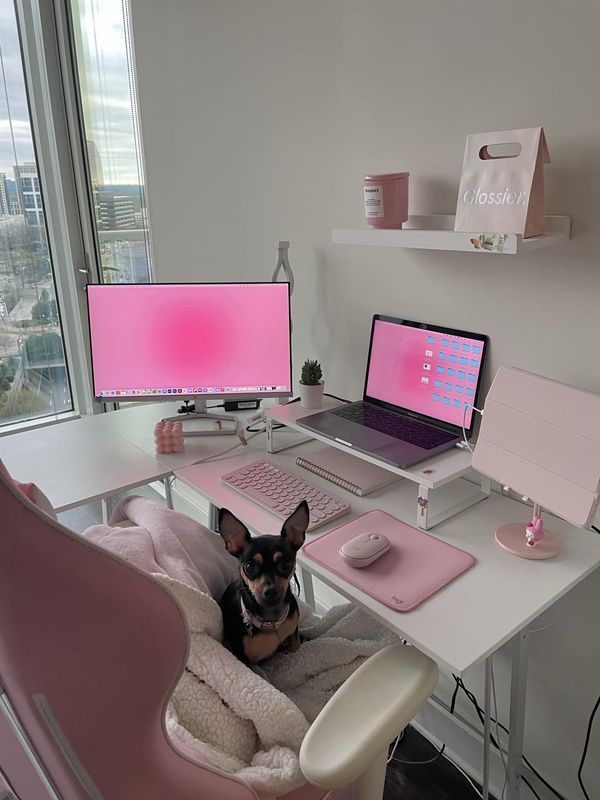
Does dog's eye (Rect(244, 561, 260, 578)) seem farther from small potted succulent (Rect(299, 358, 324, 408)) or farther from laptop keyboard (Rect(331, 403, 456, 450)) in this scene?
small potted succulent (Rect(299, 358, 324, 408))

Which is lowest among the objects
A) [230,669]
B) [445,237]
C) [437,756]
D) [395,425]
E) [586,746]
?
[437,756]

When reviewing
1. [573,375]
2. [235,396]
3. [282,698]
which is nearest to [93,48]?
[235,396]

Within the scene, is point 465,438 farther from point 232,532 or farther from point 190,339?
point 190,339

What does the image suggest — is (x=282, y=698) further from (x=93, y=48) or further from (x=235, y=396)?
(x=93, y=48)

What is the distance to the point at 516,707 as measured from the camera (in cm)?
121

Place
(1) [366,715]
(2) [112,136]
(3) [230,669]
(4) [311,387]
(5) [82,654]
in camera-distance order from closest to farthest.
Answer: (5) [82,654]
(1) [366,715]
(3) [230,669]
(4) [311,387]
(2) [112,136]

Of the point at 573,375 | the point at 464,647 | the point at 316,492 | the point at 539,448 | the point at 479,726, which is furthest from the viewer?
A: the point at 479,726

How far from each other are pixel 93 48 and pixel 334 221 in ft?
5.44

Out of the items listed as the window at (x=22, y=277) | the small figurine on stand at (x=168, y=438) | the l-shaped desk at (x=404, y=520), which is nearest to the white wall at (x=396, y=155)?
the l-shaped desk at (x=404, y=520)

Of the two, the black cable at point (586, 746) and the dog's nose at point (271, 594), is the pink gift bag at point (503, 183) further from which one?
the black cable at point (586, 746)

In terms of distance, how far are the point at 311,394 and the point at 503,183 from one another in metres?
0.72

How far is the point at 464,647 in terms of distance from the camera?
0.96 m

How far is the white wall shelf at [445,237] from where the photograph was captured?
1.12 m

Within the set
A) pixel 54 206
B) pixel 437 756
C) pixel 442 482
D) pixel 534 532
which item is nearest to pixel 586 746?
pixel 437 756
